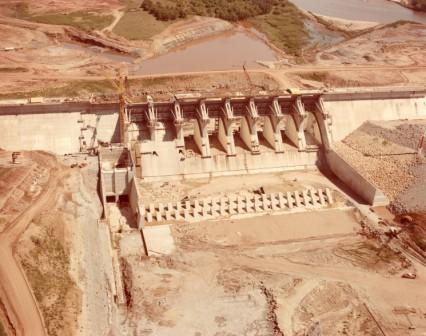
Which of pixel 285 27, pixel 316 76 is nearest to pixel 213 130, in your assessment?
pixel 316 76

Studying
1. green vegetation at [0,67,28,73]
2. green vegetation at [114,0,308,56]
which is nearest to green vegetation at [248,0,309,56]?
green vegetation at [114,0,308,56]

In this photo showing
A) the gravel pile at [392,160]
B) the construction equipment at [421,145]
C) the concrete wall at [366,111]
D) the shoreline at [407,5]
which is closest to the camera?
the gravel pile at [392,160]

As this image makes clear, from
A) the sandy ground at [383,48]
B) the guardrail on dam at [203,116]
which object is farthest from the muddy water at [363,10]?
the guardrail on dam at [203,116]

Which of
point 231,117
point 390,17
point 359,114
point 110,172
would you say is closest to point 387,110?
point 359,114

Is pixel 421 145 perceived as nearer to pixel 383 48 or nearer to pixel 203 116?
pixel 203 116

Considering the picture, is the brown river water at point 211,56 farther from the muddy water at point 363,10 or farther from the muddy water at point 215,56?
the muddy water at point 363,10

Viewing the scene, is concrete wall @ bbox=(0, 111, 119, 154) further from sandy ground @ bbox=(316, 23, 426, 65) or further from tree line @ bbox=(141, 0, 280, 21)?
tree line @ bbox=(141, 0, 280, 21)

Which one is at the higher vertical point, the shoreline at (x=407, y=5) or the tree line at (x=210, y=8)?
the tree line at (x=210, y=8)
